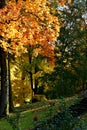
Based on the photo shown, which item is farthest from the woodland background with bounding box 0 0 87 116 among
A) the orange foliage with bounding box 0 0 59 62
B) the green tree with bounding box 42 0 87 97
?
the orange foliage with bounding box 0 0 59 62

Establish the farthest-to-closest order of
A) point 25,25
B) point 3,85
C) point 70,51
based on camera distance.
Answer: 1. point 70,51
2. point 3,85
3. point 25,25

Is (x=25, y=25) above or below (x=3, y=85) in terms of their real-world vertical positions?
above

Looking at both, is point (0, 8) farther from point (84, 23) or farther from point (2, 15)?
point (84, 23)

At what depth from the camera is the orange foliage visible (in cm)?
2109

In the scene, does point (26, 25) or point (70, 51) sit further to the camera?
point (70, 51)

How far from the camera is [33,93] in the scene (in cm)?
5281

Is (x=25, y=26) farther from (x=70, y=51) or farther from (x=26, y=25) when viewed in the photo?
(x=70, y=51)

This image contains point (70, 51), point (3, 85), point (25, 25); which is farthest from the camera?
point (70, 51)

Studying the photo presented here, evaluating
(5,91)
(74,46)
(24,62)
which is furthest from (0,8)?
(74,46)

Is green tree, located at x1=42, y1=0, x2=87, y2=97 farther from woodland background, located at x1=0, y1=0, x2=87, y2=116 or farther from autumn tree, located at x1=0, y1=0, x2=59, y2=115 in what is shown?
autumn tree, located at x1=0, y1=0, x2=59, y2=115

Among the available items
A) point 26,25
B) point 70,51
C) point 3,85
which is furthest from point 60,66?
point 26,25

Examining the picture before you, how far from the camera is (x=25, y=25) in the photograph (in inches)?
868

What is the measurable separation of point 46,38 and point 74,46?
83.1 ft

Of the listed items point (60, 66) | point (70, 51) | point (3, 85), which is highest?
point (70, 51)
